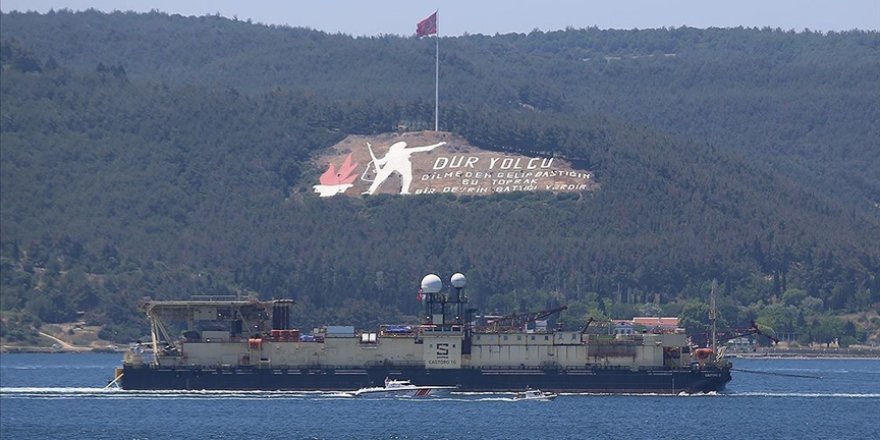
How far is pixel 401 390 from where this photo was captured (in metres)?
140

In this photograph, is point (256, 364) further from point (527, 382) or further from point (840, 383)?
point (840, 383)

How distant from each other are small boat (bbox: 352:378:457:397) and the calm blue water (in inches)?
63.6

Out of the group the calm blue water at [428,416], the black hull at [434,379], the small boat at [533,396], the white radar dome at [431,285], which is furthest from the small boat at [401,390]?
the white radar dome at [431,285]

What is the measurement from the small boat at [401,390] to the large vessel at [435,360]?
2.12 ft

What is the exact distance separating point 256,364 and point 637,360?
2573cm

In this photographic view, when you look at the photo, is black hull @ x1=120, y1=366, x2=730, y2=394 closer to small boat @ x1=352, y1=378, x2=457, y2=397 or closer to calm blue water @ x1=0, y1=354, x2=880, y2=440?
small boat @ x1=352, y1=378, x2=457, y2=397

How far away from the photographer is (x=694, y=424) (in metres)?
122

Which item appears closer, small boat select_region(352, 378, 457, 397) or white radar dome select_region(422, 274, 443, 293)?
small boat select_region(352, 378, 457, 397)

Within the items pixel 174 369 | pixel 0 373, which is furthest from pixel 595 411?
pixel 0 373

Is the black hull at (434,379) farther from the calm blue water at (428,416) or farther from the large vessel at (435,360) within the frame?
the calm blue water at (428,416)

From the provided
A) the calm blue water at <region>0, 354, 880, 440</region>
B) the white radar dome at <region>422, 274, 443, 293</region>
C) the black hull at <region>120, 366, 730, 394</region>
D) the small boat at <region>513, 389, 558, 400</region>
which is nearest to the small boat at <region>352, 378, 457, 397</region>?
the black hull at <region>120, 366, 730, 394</region>

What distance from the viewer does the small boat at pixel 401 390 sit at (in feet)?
461

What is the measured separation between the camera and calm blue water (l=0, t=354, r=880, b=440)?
117 metres

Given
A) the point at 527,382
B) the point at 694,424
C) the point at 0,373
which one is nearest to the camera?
the point at 694,424
